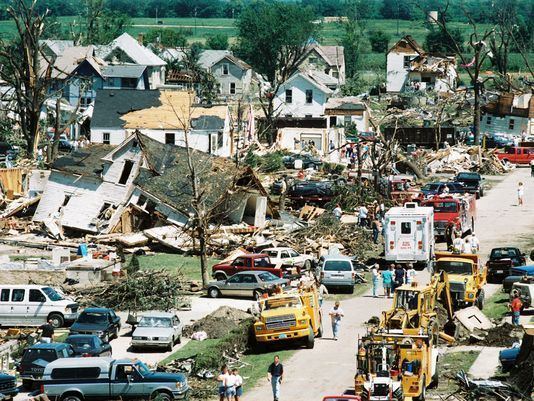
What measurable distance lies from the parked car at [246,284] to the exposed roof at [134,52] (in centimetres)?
8790

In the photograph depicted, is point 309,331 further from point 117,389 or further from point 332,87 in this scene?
point 332,87

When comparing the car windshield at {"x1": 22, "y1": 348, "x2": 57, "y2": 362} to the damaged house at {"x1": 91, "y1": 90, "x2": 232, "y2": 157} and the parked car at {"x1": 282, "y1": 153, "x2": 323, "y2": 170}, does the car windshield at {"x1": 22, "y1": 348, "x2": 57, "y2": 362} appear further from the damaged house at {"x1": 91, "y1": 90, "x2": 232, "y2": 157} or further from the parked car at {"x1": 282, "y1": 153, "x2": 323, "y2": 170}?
the parked car at {"x1": 282, "y1": 153, "x2": 323, "y2": 170}

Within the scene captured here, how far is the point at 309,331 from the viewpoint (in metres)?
38.6

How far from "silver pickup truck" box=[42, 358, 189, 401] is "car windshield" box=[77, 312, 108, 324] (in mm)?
→ 7573

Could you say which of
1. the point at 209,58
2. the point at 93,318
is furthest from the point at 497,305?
the point at 209,58

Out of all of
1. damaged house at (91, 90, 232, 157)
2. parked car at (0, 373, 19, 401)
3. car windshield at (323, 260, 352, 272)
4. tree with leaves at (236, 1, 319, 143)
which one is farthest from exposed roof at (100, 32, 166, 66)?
parked car at (0, 373, 19, 401)

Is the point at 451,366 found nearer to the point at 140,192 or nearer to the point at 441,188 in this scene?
the point at 140,192

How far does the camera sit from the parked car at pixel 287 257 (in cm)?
5203

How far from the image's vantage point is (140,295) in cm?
4584

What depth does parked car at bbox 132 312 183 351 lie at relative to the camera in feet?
129

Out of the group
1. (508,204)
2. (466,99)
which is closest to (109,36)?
(466,99)

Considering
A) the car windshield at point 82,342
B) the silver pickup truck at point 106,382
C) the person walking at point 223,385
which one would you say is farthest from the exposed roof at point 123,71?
the person walking at point 223,385

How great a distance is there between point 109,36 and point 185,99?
80.6 metres

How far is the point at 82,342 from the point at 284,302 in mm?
6050
